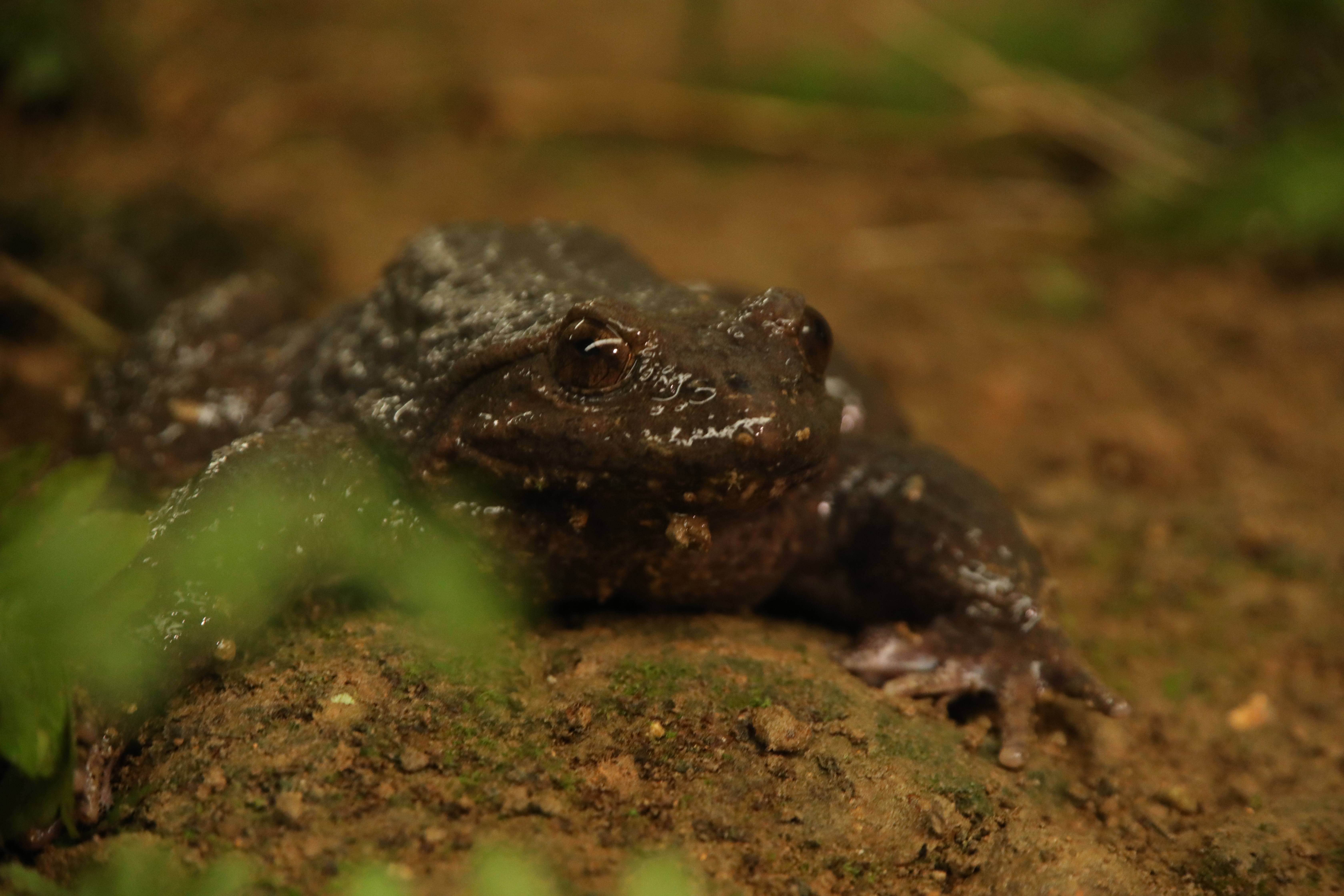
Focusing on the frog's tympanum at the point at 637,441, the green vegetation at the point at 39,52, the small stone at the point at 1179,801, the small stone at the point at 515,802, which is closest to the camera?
the small stone at the point at 515,802

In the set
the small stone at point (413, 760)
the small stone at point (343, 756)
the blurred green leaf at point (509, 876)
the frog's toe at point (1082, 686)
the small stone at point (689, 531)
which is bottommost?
the blurred green leaf at point (509, 876)

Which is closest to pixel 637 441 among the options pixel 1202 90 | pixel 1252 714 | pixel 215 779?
pixel 215 779

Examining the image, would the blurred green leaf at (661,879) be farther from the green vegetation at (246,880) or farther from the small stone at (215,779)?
the small stone at (215,779)

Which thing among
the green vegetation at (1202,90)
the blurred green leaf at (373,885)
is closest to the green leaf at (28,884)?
the blurred green leaf at (373,885)

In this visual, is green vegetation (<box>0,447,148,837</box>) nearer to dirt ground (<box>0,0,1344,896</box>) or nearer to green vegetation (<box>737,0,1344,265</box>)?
dirt ground (<box>0,0,1344,896</box>)

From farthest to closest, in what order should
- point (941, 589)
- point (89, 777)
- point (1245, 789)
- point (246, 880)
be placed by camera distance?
point (941, 589) < point (1245, 789) < point (89, 777) < point (246, 880)

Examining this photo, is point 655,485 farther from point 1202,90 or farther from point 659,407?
point 1202,90
